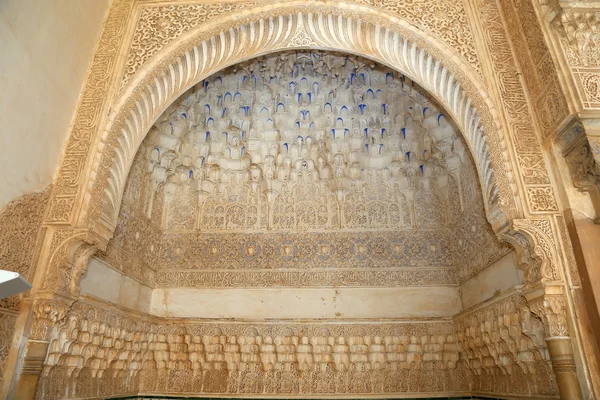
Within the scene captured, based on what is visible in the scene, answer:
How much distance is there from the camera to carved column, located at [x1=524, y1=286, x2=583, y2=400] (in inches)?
104

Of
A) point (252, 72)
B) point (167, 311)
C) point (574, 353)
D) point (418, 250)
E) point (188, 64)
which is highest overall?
point (252, 72)

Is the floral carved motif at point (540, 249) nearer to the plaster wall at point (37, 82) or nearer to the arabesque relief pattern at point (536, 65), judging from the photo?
the arabesque relief pattern at point (536, 65)

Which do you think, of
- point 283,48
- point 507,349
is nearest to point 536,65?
point 283,48

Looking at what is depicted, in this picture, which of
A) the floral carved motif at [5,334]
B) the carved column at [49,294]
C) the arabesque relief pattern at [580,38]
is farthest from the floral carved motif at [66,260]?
the arabesque relief pattern at [580,38]

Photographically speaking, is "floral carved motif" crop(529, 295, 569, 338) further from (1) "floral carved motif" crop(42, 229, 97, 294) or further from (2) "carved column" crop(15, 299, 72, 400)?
(2) "carved column" crop(15, 299, 72, 400)

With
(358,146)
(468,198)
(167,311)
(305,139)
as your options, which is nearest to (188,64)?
(305,139)

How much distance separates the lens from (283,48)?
13.4 feet

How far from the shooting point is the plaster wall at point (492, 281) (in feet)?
11.7

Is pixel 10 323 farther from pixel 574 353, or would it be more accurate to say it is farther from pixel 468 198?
pixel 468 198

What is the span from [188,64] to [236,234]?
224cm

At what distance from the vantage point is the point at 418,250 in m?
5.18

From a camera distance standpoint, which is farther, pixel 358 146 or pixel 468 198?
pixel 358 146

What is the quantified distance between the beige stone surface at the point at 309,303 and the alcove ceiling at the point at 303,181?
0.40 ft

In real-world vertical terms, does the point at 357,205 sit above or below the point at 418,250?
above
